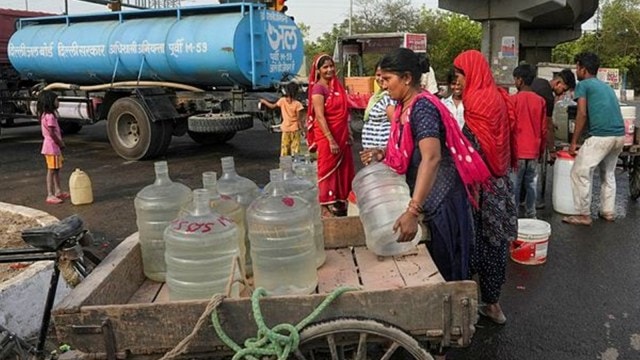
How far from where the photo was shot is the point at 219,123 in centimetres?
903

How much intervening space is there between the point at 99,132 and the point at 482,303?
40.7 feet

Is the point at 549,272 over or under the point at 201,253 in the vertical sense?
under

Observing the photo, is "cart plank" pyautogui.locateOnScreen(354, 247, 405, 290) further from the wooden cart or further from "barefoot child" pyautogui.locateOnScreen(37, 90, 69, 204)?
"barefoot child" pyautogui.locateOnScreen(37, 90, 69, 204)

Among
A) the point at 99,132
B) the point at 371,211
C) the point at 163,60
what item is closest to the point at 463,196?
the point at 371,211

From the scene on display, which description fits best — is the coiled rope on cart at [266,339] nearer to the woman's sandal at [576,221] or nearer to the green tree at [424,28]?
the woman's sandal at [576,221]

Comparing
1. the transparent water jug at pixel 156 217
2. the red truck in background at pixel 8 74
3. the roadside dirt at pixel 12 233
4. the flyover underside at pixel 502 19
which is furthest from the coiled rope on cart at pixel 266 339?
the flyover underside at pixel 502 19

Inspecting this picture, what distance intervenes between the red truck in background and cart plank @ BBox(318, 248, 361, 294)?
1107cm

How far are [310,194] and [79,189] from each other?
5.09 metres

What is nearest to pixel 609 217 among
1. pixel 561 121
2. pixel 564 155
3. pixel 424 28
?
pixel 564 155

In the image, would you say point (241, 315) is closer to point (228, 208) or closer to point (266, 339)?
point (266, 339)

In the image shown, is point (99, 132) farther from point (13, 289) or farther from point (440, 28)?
point (440, 28)

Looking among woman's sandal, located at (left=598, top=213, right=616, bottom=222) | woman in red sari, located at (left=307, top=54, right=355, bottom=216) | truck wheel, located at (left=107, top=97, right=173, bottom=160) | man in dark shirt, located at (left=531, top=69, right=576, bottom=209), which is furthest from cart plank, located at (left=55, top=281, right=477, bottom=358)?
truck wheel, located at (left=107, top=97, right=173, bottom=160)

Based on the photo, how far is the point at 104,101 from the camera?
1039 cm

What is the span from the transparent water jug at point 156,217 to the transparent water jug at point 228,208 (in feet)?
0.57
